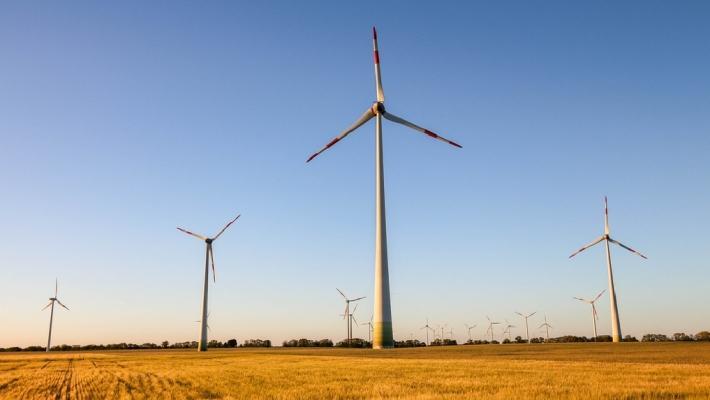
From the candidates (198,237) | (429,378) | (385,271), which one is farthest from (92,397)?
(198,237)

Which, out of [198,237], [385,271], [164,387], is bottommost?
[164,387]

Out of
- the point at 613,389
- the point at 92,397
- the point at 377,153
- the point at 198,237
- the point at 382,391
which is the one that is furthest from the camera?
the point at 198,237

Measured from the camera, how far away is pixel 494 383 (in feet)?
76.7

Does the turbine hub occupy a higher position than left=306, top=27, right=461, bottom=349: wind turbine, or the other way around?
the turbine hub

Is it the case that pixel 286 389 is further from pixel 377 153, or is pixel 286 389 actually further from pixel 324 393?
pixel 377 153

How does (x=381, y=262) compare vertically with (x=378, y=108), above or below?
below

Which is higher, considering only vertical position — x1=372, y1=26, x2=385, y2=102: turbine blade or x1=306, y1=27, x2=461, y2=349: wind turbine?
x1=372, y1=26, x2=385, y2=102: turbine blade

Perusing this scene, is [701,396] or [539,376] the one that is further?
[539,376]

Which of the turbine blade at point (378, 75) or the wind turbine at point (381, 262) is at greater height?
the turbine blade at point (378, 75)

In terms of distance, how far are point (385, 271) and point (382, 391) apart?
55.1m

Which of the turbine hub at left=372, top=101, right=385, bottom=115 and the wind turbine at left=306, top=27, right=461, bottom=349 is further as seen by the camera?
the turbine hub at left=372, top=101, right=385, bottom=115

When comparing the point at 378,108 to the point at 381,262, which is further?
the point at 378,108

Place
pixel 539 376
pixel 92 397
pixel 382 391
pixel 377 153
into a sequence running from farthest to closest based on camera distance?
pixel 377 153 < pixel 539 376 < pixel 92 397 < pixel 382 391

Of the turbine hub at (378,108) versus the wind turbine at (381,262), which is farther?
the turbine hub at (378,108)
